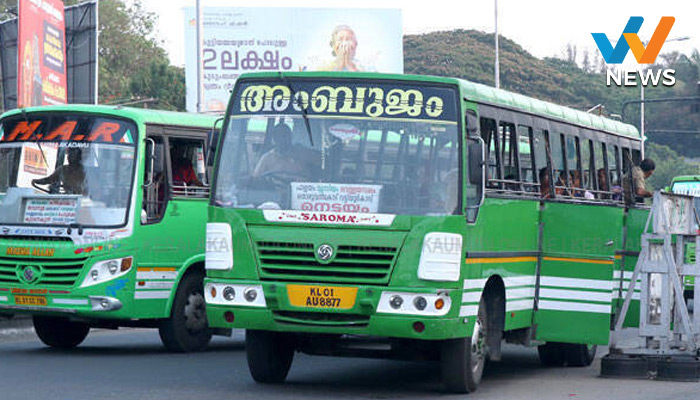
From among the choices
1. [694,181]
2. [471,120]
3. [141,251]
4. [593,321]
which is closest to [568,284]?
[593,321]

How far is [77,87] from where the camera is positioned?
127 ft

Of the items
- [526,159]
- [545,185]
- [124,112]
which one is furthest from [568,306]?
[124,112]

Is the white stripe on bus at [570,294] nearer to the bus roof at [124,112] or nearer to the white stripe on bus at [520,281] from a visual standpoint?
the white stripe on bus at [520,281]

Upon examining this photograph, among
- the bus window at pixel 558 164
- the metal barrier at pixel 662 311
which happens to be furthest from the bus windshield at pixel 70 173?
the metal barrier at pixel 662 311

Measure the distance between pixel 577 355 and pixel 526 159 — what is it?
122 inches

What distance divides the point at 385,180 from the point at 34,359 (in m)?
4.98

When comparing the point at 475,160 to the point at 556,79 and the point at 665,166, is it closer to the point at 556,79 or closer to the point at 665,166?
the point at 665,166

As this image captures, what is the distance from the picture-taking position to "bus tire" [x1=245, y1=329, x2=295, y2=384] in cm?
1217

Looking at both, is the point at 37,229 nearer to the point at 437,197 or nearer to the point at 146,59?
the point at 437,197

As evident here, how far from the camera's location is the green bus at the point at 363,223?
11117mm

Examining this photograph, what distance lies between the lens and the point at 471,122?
11703 millimetres

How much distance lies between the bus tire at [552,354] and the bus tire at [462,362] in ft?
11.7

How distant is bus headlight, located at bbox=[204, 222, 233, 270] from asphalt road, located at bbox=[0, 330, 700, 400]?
106 cm

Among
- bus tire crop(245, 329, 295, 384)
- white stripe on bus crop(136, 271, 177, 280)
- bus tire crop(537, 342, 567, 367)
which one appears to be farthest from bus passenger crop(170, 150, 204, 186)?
bus tire crop(537, 342, 567, 367)
